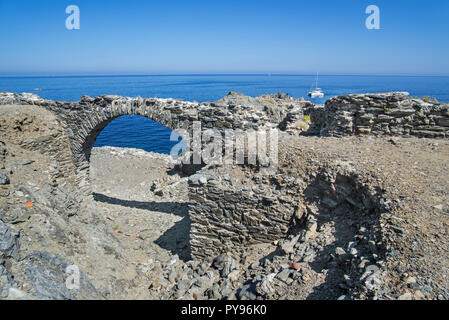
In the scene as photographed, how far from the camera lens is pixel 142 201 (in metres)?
11.3

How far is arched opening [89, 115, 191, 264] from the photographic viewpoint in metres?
8.17

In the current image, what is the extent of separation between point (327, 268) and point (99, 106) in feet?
29.7

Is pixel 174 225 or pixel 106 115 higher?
pixel 106 115

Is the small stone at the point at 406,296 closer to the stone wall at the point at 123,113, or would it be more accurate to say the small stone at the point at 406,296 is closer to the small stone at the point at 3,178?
the stone wall at the point at 123,113

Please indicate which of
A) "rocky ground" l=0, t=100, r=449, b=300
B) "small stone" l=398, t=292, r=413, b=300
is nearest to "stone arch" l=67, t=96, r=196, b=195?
"rocky ground" l=0, t=100, r=449, b=300

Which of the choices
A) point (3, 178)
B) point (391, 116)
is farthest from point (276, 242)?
point (3, 178)

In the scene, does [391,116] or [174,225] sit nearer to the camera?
[391,116]

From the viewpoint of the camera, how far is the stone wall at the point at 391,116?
7.52m

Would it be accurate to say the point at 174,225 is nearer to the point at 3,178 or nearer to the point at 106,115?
the point at 106,115

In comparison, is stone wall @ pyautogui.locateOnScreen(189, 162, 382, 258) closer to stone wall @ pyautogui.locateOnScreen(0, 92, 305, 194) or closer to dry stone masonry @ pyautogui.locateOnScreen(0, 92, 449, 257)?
dry stone masonry @ pyautogui.locateOnScreen(0, 92, 449, 257)

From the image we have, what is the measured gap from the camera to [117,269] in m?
6.49

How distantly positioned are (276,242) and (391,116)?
17.2ft

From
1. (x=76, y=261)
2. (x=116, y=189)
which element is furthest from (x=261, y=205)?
(x=116, y=189)

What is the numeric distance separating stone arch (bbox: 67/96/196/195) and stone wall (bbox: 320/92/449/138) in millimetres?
5106
